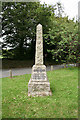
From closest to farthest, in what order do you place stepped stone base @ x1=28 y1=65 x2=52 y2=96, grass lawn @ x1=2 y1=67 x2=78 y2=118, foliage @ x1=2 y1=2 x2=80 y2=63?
grass lawn @ x1=2 y1=67 x2=78 y2=118 → stepped stone base @ x1=28 y1=65 x2=52 y2=96 → foliage @ x1=2 y1=2 x2=80 y2=63

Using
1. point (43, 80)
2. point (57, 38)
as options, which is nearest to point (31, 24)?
point (57, 38)

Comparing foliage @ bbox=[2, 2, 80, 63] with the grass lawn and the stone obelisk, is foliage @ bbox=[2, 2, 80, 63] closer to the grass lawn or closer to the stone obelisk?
the stone obelisk

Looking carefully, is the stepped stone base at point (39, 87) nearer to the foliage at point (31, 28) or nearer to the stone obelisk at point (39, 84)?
the stone obelisk at point (39, 84)

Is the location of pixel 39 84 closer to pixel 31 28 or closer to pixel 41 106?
pixel 41 106

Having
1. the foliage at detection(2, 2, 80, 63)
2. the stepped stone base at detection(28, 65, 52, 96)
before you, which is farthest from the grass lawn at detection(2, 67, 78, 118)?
the foliage at detection(2, 2, 80, 63)

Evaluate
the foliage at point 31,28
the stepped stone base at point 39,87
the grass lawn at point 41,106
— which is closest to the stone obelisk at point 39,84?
the stepped stone base at point 39,87

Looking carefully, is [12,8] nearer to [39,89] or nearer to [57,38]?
[57,38]

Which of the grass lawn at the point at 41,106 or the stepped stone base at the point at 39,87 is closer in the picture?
the grass lawn at the point at 41,106

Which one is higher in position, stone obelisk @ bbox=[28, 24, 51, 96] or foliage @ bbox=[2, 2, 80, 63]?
foliage @ bbox=[2, 2, 80, 63]

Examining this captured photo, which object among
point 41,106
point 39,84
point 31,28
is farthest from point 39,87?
point 31,28

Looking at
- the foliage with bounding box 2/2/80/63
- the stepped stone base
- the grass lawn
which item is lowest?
the grass lawn

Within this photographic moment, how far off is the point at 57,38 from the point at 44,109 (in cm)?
1348

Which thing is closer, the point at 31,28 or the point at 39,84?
the point at 39,84

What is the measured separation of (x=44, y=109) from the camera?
454cm
